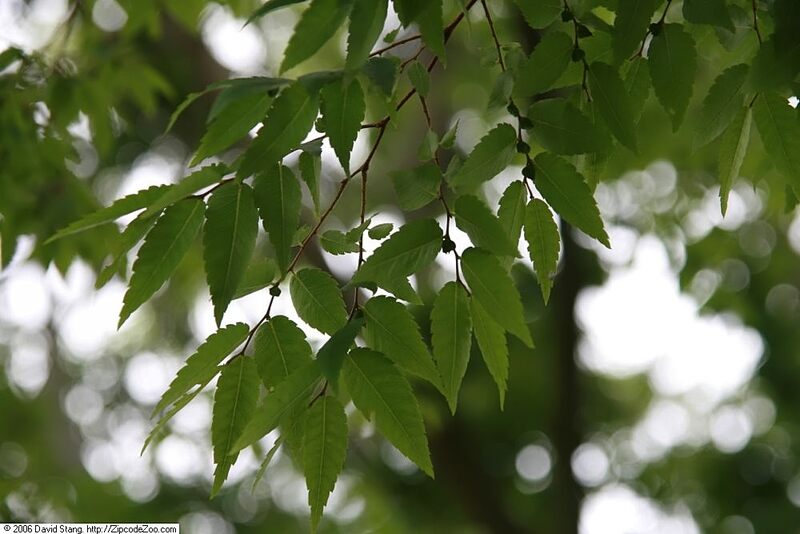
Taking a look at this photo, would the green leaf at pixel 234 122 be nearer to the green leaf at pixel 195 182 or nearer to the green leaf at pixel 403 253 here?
the green leaf at pixel 195 182

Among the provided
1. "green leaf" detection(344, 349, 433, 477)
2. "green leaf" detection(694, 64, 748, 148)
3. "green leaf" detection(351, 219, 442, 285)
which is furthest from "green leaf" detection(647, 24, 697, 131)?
"green leaf" detection(344, 349, 433, 477)

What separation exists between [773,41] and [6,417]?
4678 mm

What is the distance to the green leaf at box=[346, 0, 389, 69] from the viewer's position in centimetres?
69

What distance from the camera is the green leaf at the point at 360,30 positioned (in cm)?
69

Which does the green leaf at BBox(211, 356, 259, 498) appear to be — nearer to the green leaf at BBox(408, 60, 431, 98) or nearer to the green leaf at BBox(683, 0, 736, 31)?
the green leaf at BBox(408, 60, 431, 98)

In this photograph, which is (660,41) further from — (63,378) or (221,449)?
(63,378)

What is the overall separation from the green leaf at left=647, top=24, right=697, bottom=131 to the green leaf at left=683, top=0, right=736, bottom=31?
0.15 feet

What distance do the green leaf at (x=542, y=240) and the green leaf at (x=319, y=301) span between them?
0.19m

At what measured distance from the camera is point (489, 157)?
32.1 inches

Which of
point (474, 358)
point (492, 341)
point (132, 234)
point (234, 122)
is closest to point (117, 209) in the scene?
point (132, 234)

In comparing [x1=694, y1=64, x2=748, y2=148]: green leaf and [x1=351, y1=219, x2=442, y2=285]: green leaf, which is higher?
[x1=694, y1=64, x2=748, y2=148]: green leaf

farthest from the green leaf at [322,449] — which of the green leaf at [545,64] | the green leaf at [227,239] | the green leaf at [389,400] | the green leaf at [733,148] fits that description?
the green leaf at [733,148]

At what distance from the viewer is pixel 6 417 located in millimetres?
4633

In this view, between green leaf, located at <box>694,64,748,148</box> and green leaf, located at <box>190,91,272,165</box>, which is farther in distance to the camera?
green leaf, located at <box>694,64,748,148</box>
